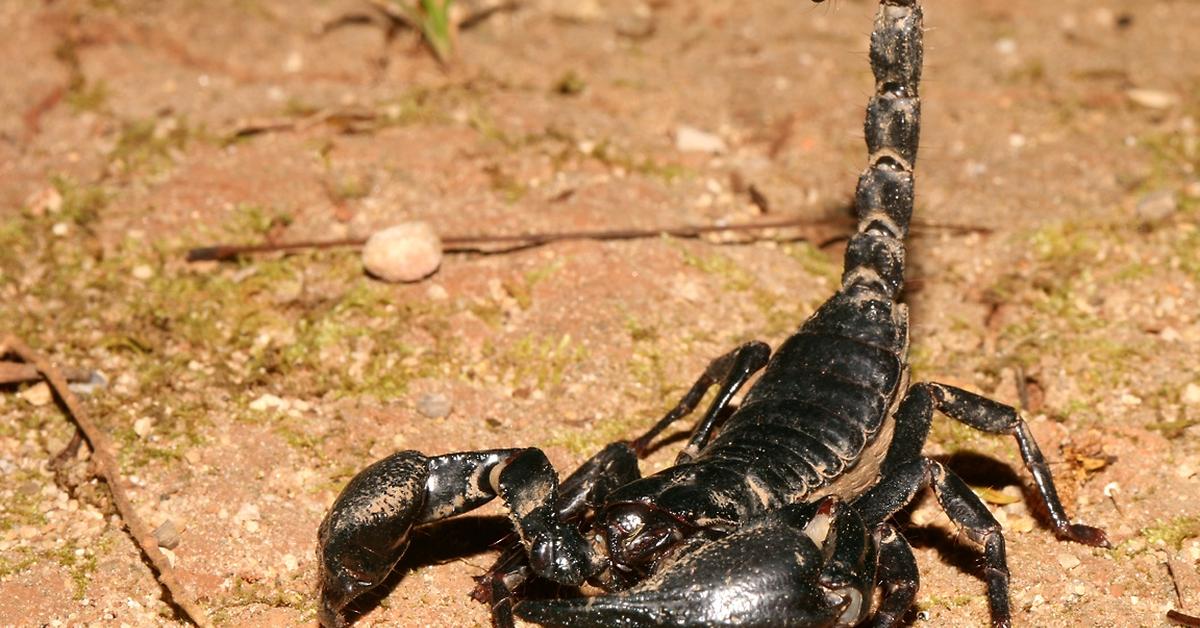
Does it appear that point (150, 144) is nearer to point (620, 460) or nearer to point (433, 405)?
point (433, 405)

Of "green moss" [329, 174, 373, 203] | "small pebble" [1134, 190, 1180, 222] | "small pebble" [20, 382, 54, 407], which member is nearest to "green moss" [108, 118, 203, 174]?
"green moss" [329, 174, 373, 203]

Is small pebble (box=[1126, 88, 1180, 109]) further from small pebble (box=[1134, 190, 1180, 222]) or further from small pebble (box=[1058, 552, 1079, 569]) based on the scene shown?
small pebble (box=[1058, 552, 1079, 569])

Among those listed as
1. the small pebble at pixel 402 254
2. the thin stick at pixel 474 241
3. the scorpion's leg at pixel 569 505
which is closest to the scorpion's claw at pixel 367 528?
the scorpion's leg at pixel 569 505

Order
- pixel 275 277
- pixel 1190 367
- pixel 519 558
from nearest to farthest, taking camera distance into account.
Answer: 1. pixel 519 558
2. pixel 1190 367
3. pixel 275 277

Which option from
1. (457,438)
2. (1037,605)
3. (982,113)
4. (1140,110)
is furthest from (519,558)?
(1140,110)

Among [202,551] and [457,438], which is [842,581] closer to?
[457,438]

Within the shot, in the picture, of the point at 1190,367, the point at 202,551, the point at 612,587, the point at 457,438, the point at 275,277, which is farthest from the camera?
the point at 275,277

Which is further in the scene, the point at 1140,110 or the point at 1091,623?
the point at 1140,110
